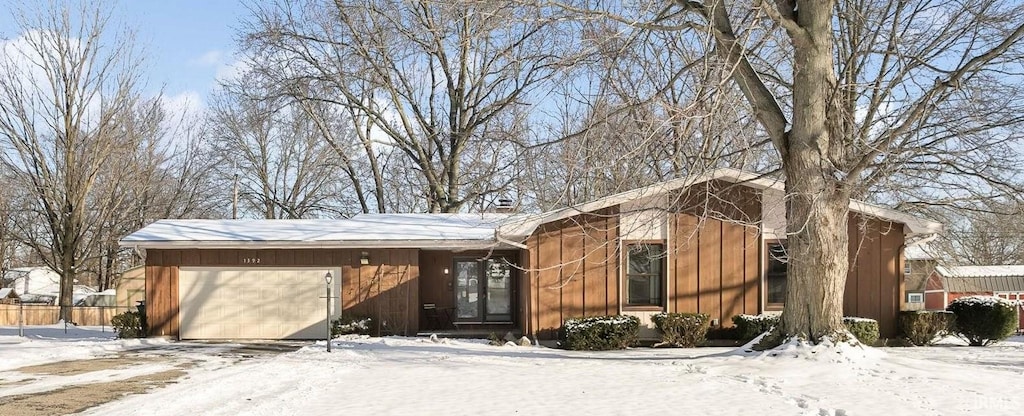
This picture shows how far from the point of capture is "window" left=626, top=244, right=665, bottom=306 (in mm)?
15906

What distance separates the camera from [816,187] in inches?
425

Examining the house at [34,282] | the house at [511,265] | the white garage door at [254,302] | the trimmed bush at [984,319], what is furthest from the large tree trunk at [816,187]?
the house at [34,282]

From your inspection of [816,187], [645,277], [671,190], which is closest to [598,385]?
[816,187]

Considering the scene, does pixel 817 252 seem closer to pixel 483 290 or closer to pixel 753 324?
pixel 753 324

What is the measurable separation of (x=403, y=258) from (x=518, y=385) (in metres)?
8.46

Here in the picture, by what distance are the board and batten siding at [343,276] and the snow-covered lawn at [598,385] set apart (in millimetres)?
4321

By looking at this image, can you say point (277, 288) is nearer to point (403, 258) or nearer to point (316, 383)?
point (403, 258)

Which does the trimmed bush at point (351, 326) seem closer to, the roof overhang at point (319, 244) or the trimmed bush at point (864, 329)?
the roof overhang at point (319, 244)

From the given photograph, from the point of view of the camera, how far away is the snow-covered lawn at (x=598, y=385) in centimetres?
809

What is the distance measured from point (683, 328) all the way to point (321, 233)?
8.40 meters

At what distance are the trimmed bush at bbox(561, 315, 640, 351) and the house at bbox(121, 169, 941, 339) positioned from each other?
730 mm

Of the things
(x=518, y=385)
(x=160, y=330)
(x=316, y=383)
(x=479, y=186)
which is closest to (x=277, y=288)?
(x=160, y=330)

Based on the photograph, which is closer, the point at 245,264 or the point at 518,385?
the point at 518,385

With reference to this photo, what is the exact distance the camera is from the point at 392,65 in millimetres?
27953
